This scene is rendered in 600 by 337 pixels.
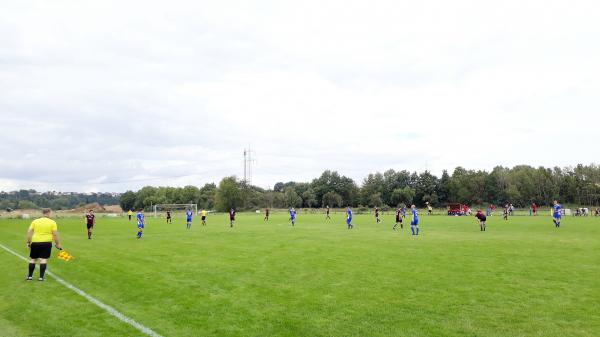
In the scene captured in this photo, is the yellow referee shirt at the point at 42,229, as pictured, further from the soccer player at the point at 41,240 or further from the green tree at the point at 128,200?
the green tree at the point at 128,200

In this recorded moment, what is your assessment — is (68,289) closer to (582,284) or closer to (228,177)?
(582,284)

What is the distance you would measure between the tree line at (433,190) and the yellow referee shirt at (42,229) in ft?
371

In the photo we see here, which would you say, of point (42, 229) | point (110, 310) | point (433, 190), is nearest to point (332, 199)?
point (433, 190)

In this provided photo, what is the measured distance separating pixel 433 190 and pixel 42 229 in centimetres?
12604

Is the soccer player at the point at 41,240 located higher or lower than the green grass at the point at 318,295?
higher

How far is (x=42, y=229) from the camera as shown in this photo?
40.1 ft

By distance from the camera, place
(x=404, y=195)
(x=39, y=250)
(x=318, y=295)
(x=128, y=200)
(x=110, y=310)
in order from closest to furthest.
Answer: (x=110, y=310) < (x=318, y=295) < (x=39, y=250) < (x=404, y=195) < (x=128, y=200)

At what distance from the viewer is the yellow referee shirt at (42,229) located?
39.9 ft

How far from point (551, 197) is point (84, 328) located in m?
128

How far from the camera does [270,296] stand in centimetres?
998

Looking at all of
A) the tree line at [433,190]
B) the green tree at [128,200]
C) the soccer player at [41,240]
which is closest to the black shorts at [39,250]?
the soccer player at [41,240]

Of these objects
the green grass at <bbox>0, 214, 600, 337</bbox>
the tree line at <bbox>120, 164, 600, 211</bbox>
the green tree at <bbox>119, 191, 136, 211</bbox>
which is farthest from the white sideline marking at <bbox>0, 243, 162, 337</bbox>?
the green tree at <bbox>119, 191, 136, 211</bbox>

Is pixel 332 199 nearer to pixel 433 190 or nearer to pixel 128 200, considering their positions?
pixel 433 190

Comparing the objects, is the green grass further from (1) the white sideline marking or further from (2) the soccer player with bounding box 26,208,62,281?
(2) the soccer player with bounding box 26,208,62,281
